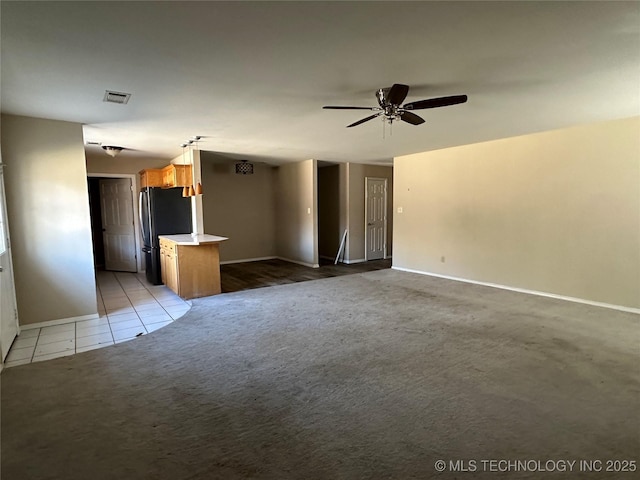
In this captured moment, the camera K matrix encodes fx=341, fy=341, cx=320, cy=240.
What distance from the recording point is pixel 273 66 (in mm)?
2461

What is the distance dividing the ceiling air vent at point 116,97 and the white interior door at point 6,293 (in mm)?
1447

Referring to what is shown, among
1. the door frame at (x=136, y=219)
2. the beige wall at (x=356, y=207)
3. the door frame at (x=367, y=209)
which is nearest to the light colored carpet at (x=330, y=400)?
the door frame at (x=136, y=219)

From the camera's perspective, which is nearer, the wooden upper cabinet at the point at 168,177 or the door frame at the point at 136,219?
the wooden upper cabinet at the point at 168,177

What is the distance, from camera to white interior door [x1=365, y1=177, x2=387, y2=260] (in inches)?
324

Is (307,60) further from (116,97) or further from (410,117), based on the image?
(116,97)

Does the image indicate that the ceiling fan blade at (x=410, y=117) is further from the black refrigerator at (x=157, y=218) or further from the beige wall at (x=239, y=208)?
the beige wall at (x=239, y=208)

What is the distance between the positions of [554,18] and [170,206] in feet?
18.6

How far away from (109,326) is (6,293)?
981 mm

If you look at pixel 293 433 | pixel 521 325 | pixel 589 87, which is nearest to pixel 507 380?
pixel 521 325

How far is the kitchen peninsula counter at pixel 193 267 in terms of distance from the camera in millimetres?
4914

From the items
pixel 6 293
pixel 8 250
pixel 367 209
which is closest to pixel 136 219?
pixel 8 250

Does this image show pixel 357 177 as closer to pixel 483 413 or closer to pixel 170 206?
pixel 170 206

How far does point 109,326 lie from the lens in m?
3.89

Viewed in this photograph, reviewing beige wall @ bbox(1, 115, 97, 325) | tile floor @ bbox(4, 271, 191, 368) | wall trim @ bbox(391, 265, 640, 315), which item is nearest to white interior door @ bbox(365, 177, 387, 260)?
wall trim @ bbox(391, 265, 640, 315)
